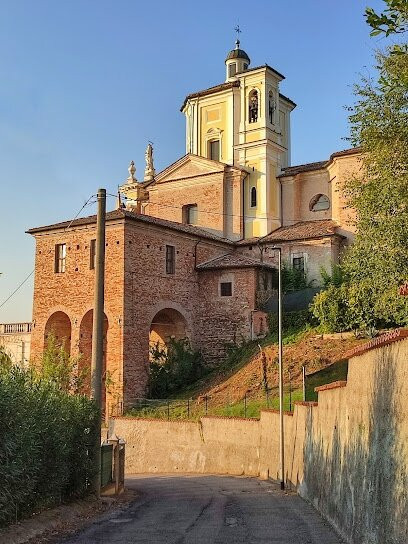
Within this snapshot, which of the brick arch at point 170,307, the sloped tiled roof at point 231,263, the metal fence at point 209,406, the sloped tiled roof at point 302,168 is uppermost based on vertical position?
the sloped tiled roof at point 302,168

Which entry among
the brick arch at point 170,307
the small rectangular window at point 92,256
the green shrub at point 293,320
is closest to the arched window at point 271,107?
the green shrub at point 293,320

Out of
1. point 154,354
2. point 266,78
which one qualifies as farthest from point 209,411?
point 266,78

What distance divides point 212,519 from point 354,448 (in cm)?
466

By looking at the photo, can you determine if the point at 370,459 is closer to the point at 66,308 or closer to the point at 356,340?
the point at 356,340

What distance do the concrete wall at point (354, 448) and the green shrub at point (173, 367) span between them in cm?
714

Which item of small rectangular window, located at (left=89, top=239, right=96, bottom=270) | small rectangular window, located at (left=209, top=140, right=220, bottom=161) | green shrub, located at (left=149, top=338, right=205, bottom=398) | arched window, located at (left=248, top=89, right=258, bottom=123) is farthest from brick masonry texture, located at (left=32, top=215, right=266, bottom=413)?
arched window, located at (left=248, top=89, right=258, bottom=123)

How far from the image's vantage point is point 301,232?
39531mm

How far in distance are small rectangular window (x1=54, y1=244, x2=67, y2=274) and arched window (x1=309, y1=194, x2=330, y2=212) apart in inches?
649

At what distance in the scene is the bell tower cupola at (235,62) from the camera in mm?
48656

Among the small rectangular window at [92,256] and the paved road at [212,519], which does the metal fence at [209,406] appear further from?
the small rectangular window at [92,256]

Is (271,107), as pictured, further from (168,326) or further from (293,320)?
(168,326)

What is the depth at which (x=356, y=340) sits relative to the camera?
3091 centimetres

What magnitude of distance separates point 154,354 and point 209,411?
6678 millimetres

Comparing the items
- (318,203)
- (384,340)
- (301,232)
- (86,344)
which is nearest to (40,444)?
(384,340)
